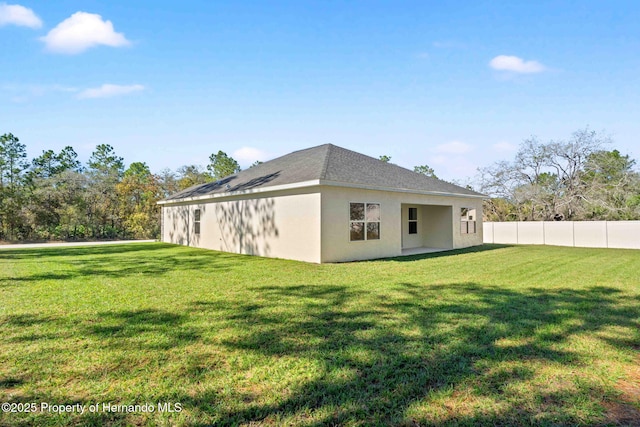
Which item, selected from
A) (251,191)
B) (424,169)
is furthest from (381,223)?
(424,169)

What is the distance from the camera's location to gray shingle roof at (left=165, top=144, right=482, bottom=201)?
10828 mm

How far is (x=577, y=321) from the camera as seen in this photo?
14.2ft

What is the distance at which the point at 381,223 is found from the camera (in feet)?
38.3

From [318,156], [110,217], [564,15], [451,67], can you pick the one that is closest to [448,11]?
[451,67]

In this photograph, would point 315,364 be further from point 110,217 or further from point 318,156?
point 110,217

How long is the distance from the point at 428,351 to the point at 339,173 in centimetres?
804

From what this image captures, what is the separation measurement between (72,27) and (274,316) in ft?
35.8

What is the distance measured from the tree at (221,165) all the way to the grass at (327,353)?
112 ft

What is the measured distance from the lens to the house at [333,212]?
1027 centimetres

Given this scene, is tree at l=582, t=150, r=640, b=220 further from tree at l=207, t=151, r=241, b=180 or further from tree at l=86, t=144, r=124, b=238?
tree at l=207, t=151, r=241, b=180

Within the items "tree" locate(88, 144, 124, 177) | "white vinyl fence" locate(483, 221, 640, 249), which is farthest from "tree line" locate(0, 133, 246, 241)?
"white vinyl fence" locate(483, 221, 640, 249)

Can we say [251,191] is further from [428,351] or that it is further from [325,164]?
[428,351]

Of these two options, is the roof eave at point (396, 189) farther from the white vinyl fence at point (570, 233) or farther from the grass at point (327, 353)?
the grass at point (327, 353)

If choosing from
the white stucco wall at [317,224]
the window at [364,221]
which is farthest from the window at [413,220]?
the window at [364,221]
